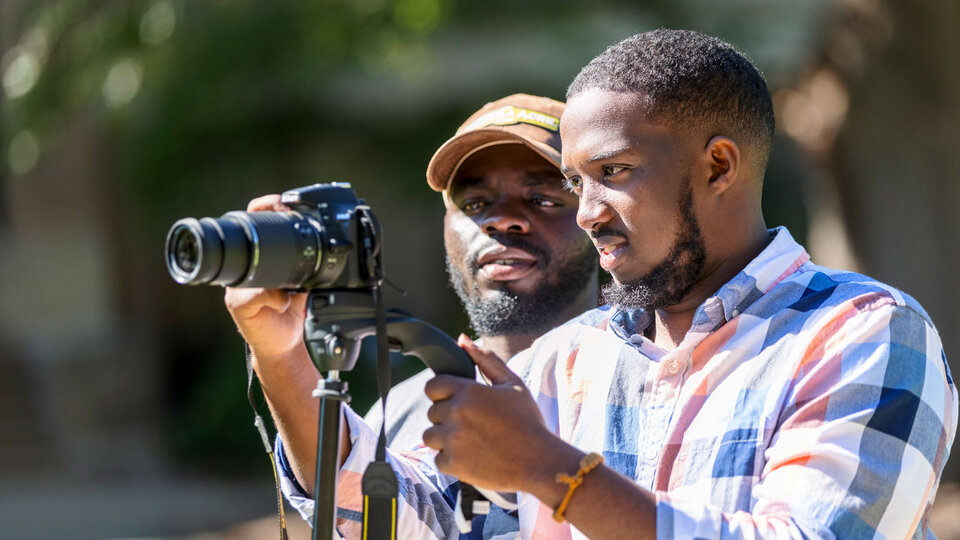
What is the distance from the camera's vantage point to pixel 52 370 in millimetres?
10859

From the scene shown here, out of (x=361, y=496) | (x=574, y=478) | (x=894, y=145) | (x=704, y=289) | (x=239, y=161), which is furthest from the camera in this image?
(x=239, y=161)

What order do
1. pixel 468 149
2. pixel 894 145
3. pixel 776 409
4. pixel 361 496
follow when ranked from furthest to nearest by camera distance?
pixel 894 145 → pixel 468 149 → pixel 361 496 → pixel 776 409

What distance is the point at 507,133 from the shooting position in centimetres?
287

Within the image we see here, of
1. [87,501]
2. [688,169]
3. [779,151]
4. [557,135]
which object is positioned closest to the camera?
[688,169]

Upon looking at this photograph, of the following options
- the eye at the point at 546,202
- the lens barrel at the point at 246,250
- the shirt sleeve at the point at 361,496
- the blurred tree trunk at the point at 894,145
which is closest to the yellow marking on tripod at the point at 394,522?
the shirt sleeve at the point at 361,496

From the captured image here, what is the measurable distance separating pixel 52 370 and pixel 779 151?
789 cm

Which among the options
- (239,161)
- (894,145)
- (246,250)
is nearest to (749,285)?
(246,250)

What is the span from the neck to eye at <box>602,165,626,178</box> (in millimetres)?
249

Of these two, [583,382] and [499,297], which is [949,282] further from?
[583,382]

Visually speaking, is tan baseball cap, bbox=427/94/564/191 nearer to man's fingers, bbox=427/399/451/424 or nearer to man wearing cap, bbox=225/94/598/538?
man wearing cap, bbox=225/94/598/538

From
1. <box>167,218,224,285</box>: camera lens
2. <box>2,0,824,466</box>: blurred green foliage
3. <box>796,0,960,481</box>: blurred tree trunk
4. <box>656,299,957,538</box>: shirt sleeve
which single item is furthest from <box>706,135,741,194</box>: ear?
<box>796,0,960,481</box>: blurred tree trunk

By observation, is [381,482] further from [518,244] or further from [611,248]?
[518,244]

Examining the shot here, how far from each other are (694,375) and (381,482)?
23.0 inches

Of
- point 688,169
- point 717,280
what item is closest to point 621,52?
point 688,169
